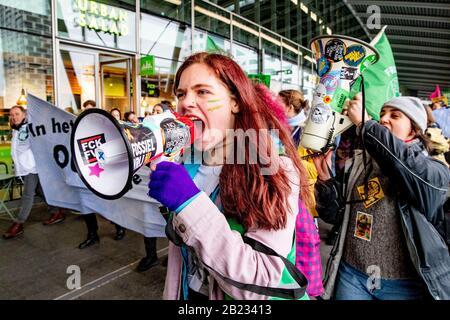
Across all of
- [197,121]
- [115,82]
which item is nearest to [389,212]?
[197,121]

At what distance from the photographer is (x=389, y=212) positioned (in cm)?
162

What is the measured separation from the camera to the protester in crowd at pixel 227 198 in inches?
32.1

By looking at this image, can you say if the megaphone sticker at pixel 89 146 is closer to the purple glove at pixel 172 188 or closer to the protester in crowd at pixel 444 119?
the purple glove at pixel 172 188

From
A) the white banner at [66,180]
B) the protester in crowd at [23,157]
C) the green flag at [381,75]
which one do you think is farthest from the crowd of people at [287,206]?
the protester in crowd at [23,157]

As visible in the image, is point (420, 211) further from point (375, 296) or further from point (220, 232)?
point (220, 232)

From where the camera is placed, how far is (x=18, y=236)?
4.18m

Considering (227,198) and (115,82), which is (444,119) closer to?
(227,198)

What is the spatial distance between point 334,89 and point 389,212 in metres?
0.73

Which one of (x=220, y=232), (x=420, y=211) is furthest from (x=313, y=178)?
(x=220, y=232)

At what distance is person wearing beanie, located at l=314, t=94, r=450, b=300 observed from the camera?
4.80ft

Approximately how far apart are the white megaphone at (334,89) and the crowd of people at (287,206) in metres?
0.10

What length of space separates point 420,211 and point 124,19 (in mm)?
7572

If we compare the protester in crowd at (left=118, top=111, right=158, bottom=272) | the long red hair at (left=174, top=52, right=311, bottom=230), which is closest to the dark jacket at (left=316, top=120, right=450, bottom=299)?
the long red hair at (left=174, top=52, right=311, bottom=230)

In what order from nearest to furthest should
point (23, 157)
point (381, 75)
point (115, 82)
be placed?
1. point (381, 75)
2. point (23, 157)
3. point (115, 82)
